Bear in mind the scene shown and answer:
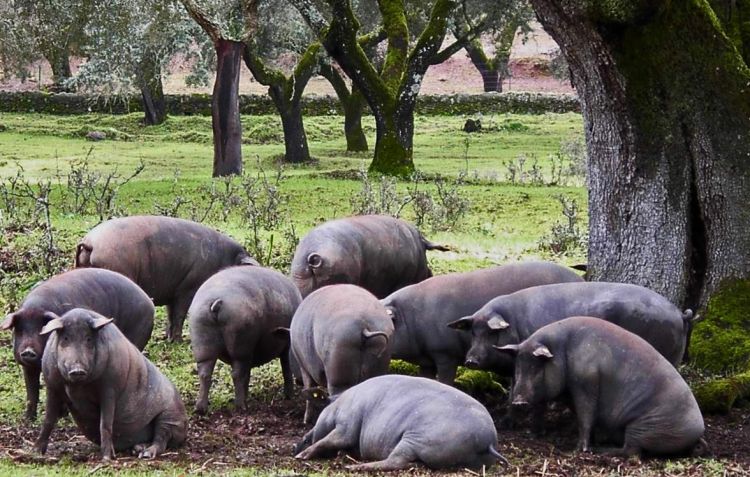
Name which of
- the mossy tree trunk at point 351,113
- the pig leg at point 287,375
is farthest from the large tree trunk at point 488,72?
the pig leg at point 287,375

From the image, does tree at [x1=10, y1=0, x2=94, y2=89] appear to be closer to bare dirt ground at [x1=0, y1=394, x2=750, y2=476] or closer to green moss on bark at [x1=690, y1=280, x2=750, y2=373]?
bare dirt ground at [x1=0, y1=394, x2=750, y2=476]

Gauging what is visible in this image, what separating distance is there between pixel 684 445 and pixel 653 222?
246cm

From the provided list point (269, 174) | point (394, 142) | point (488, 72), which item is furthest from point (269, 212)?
point (488, 72)

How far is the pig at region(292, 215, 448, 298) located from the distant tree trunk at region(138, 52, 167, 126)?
21.9m

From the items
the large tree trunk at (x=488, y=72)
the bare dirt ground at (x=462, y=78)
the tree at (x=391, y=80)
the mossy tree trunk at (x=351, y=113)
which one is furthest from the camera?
the bare dirt ground at (x=462, y=78)

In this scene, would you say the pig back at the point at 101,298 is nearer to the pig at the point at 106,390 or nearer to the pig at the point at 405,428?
the pig at the point at 106,390

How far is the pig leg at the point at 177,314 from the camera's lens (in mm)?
11406

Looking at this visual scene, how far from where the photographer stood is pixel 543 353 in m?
8.00

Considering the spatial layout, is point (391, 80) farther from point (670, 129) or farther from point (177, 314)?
point (670, 129)

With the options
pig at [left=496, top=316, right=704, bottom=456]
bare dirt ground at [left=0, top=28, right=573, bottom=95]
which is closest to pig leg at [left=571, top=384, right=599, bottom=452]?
pig at [left=496, top=316, right=704, bottom=456]

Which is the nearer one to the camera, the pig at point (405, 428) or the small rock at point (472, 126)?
the pig at point (405, 428)

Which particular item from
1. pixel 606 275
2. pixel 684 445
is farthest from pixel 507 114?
pixel 684 445

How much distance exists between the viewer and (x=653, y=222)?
9.75 metres

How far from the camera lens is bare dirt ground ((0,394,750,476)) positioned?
7344 mm
